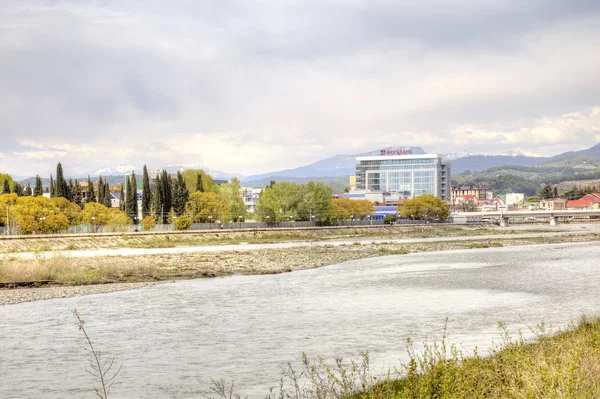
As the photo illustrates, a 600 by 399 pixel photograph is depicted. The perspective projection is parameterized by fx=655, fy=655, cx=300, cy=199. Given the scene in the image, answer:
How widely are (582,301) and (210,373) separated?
25.8 m

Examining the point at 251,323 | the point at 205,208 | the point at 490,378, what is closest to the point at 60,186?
the point at 205,208

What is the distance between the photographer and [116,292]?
4725cm

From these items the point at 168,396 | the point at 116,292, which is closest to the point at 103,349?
the point at 168,396

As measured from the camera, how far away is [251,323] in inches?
1282

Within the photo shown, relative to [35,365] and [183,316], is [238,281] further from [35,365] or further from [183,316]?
[35,365]

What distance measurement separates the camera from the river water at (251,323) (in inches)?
881

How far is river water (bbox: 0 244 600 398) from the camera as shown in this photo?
22375mm

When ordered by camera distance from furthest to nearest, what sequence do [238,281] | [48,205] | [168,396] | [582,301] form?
[48,205]
[238,281]
[582,301]
[168,396]

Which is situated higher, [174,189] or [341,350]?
[174,189]

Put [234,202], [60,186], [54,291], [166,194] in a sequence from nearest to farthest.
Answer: [54,291] → [60,186] → [166,194] → [234,202]

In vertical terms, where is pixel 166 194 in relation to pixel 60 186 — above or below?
below

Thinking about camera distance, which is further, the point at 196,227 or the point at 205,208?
the point at 205,208

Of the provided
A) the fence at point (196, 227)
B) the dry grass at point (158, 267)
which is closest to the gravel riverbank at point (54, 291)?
the dry grass at point (158, 267)

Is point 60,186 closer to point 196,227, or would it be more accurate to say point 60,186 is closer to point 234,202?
point 196,227
